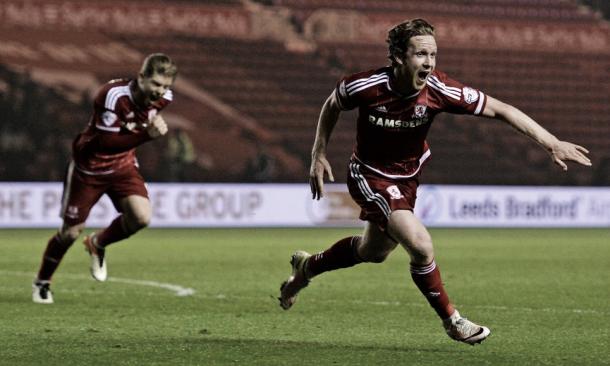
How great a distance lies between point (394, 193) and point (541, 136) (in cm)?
82

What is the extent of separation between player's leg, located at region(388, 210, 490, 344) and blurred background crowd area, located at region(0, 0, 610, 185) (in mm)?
16545

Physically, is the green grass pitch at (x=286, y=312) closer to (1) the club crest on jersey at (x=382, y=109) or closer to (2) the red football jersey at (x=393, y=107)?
(2) the red football jersey at (x=393, y=107)

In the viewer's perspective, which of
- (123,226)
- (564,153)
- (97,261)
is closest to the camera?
(564,153)

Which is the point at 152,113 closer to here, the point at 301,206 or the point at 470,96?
the point at 470,96

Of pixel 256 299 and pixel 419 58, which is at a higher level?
pixel 419 58

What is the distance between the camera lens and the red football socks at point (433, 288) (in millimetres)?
6129

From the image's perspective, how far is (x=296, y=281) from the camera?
7273 mm

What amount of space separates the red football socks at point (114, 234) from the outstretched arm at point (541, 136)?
11.7ft

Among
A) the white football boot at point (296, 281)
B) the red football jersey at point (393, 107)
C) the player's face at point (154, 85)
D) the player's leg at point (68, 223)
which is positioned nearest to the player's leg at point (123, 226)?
the player's leg at point (68, 223)

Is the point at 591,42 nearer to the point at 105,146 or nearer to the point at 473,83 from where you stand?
the point at 473,83

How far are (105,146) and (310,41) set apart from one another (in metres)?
20.0

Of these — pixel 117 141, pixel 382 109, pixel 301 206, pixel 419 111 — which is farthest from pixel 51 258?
pixel 301 206

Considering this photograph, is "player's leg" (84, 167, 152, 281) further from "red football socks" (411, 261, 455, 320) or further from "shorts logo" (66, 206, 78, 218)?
"red football socks" (411, 261, 455, 320)

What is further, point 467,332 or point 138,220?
point 138,220
